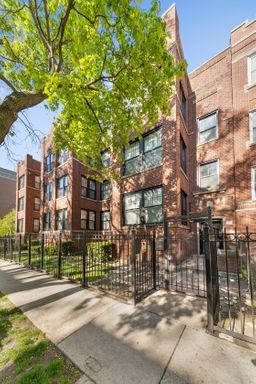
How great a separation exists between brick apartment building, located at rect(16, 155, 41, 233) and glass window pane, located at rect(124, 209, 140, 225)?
54.3ft

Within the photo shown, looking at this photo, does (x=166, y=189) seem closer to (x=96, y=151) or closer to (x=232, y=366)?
(x=96, y=151)

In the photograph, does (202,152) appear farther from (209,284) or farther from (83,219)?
(83,219)

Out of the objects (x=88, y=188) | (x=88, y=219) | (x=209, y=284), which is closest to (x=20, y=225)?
(x=88, y=219)

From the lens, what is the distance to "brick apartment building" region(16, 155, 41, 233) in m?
22.7

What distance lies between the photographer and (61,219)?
683 inches

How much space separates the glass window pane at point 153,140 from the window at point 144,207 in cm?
262

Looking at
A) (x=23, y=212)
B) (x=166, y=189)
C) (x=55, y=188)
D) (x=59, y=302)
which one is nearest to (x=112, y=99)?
(x=166, y=189)

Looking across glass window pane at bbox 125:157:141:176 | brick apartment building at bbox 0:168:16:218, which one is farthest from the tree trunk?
brick apartment building at bbox 0:168:16:218

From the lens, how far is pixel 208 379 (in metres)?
2.40

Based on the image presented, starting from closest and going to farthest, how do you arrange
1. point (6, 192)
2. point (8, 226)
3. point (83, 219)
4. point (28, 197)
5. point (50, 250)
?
point (50, 250) < point (83, 219) < point (28, 197) < point (8, 226) < point (6, 192)

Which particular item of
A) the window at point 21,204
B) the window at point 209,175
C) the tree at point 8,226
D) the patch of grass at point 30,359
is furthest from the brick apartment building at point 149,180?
the tree at point 8,226

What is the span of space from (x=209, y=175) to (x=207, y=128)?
3.39 m

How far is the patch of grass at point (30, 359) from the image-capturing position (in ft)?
8.18

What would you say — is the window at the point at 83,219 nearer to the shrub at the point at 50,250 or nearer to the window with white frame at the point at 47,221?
the window with white frame at the point at 47,221
